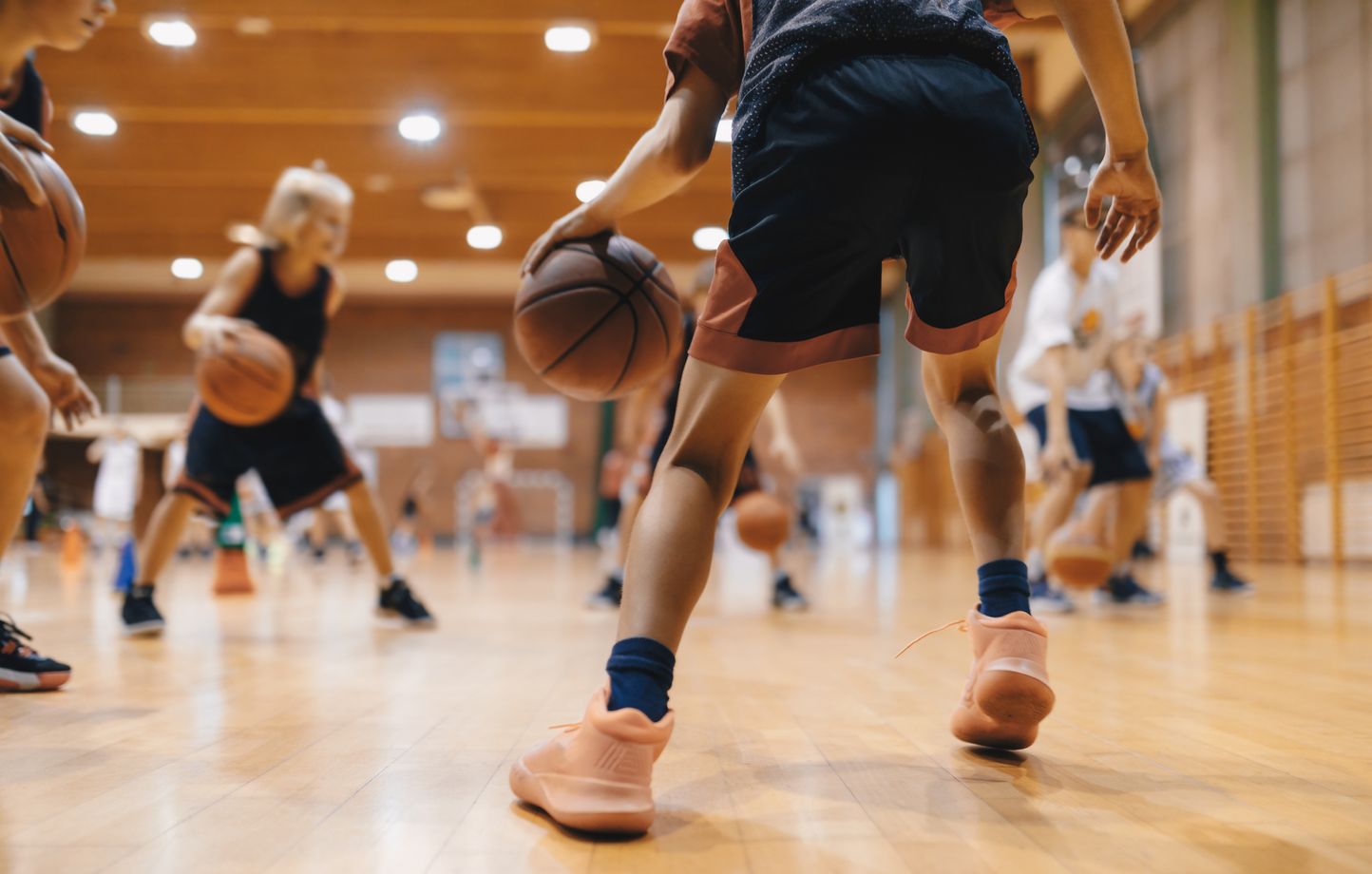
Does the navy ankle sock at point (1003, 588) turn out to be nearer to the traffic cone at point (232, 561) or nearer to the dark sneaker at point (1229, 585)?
the dark sneaker at point (1229, 585)

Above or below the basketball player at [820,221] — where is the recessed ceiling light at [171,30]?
above

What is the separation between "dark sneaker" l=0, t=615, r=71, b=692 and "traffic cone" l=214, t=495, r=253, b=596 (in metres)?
3.46

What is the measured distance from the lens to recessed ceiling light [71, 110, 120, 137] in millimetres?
10898

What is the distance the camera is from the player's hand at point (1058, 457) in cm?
473

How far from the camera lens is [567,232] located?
179cm

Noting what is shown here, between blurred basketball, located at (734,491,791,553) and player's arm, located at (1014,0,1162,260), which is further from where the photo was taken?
blurred basketball, located at (734,491,791,553)

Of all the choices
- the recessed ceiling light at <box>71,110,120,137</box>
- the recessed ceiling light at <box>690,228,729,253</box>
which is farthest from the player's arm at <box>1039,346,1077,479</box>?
the recessed ceiling light at <box>71,110,120,137</box>

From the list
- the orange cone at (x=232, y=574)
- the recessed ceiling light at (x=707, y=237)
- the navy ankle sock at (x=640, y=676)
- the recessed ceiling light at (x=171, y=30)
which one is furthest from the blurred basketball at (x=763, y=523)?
the recessed ceiling light at (x=707, y=237)

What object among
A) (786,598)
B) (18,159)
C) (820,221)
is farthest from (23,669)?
(786,598)

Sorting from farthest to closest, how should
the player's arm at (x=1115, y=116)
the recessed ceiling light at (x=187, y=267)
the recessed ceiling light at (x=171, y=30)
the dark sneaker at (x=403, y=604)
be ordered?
1. the recessed ceiling light at (x=187, y=267)
2. the recessed ceiling light at (x=171, y=30)
3. the dark sneaker at (x=403, y=604)
4. the player's arm at (x=1115, y=116)

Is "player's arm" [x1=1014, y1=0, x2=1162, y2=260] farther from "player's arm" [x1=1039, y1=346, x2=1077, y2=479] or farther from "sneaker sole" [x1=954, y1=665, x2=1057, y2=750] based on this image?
"player's arm" [x1=1039, y1=346, x2=1077, y2=479]

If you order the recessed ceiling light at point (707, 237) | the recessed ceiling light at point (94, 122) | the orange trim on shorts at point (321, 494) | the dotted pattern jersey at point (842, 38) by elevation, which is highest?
the recessed ceiling light at point (94, 122)

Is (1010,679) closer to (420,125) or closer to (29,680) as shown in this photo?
(29,680)

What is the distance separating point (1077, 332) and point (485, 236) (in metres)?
12.0
